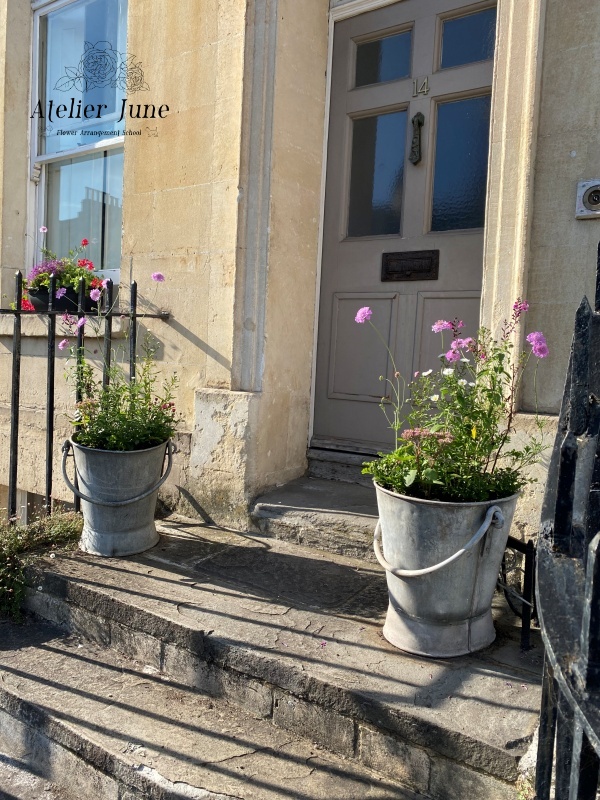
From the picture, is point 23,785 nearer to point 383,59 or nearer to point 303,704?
point 303,704

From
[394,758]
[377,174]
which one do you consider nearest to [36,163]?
[377,174]

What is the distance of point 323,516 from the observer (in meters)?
3.46

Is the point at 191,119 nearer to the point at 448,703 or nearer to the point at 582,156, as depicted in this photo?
the point at 582,156

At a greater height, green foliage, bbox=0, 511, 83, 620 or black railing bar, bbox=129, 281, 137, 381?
black railing bar, bbox=129, 281, 137, 381

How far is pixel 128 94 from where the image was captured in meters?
4.45

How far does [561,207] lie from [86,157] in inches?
152

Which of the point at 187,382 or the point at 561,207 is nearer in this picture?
the point at 561,207

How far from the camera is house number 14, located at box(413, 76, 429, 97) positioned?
12.5 feet

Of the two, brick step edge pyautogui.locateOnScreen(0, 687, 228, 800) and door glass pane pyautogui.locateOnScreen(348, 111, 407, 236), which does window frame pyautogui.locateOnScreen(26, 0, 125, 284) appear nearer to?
door glass pane pyautogui.locateOnScreen(348, 111, 407, 236)

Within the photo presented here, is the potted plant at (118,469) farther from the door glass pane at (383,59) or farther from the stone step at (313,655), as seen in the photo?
the door glass pane at (383,59)

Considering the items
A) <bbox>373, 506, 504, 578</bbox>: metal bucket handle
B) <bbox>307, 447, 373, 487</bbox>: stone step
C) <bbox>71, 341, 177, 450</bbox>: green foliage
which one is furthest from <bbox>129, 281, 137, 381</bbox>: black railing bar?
<bbox>373, 506, 504, 578</bbox>: metal bucket handle

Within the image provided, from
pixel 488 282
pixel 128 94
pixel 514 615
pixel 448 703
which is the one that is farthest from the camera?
pixel 128 94

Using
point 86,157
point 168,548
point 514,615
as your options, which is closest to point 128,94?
point 86,157

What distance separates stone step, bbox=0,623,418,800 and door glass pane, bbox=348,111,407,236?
2776mm
